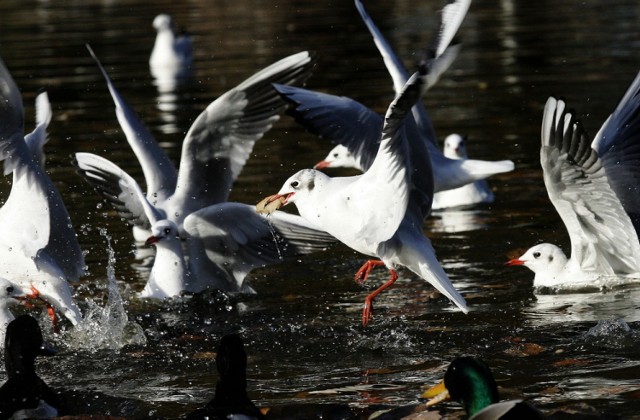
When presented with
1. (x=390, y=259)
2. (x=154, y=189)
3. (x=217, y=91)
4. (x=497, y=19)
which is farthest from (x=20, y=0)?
(x=390, y=259)

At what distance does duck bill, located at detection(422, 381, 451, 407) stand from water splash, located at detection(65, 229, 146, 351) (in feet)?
8.17

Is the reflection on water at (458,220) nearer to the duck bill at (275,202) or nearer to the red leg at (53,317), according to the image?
the duck bill at (275,202)

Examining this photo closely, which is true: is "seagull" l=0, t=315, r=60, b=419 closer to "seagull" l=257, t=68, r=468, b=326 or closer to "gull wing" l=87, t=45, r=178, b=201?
"seagull" l=257, t=68, r=468, b=326

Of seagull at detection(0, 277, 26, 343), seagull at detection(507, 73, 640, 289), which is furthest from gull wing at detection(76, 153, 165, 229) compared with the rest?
seagull at detection(507, 73, 640, 289)

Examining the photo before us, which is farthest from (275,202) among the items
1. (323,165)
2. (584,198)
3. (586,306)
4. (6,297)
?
(323,165)

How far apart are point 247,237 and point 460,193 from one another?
2.69 m

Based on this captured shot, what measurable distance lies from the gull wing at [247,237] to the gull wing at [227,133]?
46cm

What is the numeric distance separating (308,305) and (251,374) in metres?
1.45

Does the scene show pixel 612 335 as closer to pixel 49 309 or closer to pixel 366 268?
pixel 366 268

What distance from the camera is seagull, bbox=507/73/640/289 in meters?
8.09

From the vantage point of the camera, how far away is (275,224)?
30.2ft

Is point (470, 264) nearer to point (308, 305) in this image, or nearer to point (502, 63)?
point (308, 305)

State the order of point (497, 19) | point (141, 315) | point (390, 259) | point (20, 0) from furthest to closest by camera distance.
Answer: point (20, 0) < point (497, 19) < point (141, 315) < point (390, 259)

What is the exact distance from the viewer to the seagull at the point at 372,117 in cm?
676
